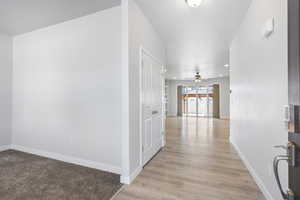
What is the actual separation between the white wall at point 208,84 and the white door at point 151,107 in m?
7.85

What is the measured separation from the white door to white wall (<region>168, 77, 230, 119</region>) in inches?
309

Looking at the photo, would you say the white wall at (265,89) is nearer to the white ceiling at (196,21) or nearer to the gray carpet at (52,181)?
the white ceiling at (196,21)

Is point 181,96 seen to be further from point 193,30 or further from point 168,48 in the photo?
point 193,30

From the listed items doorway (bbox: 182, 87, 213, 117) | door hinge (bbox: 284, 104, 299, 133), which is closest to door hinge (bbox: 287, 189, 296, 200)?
door hinge (bbox: 284, 104, 299, 133)

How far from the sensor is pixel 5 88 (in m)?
3.41

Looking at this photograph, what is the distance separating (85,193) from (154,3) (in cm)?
298

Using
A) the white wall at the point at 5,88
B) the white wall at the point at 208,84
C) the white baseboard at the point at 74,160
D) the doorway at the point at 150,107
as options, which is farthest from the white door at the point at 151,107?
the white wall at the point at 208,84

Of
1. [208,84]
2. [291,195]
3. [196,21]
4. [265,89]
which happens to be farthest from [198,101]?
[291,195]

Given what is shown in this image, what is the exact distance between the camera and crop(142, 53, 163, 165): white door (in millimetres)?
2578

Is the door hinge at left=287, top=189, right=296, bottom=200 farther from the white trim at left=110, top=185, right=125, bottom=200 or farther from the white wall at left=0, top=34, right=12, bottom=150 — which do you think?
the white wall at left=0, top=34, right=12, bottom=150

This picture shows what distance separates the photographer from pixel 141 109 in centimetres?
242

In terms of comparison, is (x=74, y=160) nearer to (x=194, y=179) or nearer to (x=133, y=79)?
(x=133, y=79)

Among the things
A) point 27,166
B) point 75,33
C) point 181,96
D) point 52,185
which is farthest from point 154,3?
point 181,96

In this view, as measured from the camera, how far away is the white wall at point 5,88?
3354 millimetres
